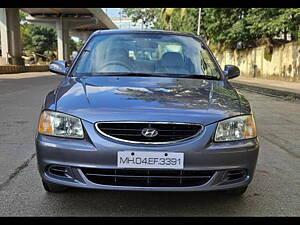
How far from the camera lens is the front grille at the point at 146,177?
2641 mm

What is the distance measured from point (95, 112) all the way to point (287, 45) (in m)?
19.7

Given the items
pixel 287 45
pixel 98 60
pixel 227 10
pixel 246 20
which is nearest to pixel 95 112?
pixel 98 60

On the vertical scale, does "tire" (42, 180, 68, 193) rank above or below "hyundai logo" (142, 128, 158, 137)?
below

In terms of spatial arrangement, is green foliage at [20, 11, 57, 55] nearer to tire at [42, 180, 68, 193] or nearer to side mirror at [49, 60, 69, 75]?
side mirror at [49, 60, 69, 75]

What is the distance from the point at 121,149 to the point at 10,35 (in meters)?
31.3

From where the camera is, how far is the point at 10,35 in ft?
100

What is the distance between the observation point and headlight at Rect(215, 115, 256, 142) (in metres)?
2.70

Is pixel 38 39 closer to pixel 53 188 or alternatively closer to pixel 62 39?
pixel 62 39

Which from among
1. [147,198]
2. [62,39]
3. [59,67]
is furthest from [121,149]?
[62,39]

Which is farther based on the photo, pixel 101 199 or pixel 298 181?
pixel 298 181

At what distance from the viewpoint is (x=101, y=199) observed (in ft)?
10.4

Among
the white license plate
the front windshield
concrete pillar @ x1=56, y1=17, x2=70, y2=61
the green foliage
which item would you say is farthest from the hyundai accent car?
the green foliage

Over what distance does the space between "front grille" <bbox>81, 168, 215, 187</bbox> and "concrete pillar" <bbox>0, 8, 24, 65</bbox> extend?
30.2 metres

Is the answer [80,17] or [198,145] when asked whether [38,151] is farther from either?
[80,17]
